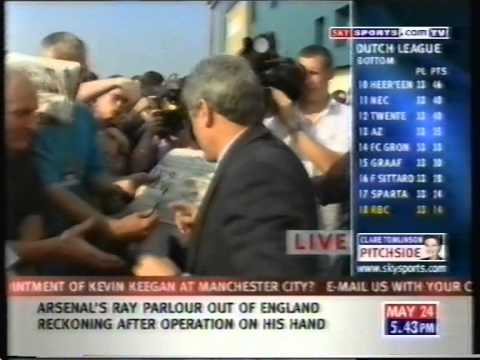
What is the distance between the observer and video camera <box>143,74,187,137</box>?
6453 mm

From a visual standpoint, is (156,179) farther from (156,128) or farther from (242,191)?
(242,191)

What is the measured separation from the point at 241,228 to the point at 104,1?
1133mm

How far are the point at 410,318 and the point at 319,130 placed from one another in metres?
0.90

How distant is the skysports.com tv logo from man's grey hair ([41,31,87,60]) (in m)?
1.20

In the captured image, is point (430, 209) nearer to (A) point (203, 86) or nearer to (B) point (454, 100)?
(B) point (454, 100)

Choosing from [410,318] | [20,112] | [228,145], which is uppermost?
[20,112]

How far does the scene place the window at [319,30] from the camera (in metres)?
6.44

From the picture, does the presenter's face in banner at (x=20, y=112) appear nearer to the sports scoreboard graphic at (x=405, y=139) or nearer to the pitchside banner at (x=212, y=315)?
the pitchside banner at (x=212, y=315)

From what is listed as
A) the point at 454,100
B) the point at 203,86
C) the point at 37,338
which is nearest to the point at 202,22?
the point at 203,86

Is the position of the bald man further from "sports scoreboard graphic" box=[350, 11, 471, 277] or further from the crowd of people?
"sports scoreboard graphic" box=[350, 11, 471, 277]

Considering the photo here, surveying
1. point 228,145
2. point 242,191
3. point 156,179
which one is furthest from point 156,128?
point 242,191

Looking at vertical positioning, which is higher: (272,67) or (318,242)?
(272,67)

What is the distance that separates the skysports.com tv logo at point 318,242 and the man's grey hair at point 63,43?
120 centimetres

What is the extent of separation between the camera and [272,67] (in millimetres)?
6453
